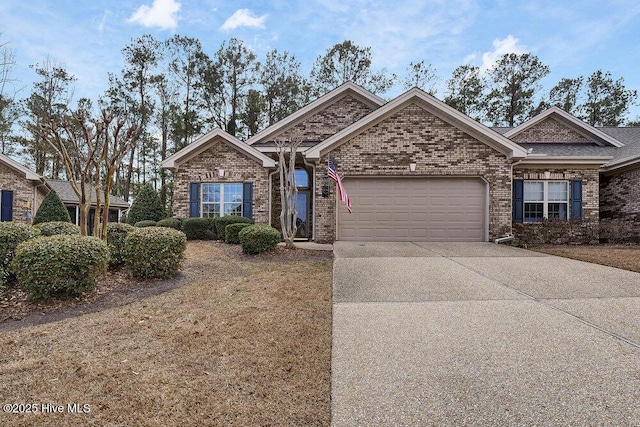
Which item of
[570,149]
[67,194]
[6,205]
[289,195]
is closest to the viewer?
[289,195]

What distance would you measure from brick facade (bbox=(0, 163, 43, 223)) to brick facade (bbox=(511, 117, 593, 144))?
2294 cm

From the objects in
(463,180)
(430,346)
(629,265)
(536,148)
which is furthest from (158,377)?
(536,148)

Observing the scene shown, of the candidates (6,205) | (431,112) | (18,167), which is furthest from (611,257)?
(6,205)

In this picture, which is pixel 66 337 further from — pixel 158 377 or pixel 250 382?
pixel 250 382

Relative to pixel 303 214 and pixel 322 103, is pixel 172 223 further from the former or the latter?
pixel 322 103

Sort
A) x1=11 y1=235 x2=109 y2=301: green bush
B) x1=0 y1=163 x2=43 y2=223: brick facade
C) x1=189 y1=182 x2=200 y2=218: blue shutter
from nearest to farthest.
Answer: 1. x1=11 y1=235 x2=109 y2=301: green bush
2. x1=189 y1=182 x2=200 y2=218: blue shutter
3. x1=0 y1=163 x2=43 y2=223: brick facade

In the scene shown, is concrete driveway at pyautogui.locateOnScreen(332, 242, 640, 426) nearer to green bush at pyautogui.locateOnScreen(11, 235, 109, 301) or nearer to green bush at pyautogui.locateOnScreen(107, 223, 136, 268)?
green bush at pyautogui.locateOnScreen(11, 235, 109, 301)

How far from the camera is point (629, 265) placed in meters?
7.09

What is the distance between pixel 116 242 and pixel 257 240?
326 cm

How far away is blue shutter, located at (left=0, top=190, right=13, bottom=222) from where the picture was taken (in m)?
15.4

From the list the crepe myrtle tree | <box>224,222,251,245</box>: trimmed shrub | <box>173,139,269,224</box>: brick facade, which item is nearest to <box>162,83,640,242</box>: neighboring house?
the crepe myrtle tree

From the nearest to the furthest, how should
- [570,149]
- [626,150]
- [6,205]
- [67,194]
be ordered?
1. [626,150]
2. [570,149]
3. [6,205]
4. [67,194]

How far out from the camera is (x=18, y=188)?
51.9 ft

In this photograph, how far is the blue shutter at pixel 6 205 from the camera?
15.4m
